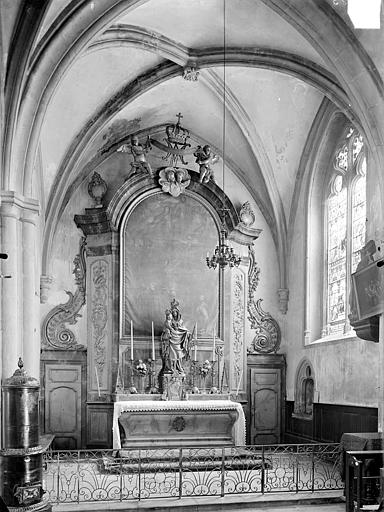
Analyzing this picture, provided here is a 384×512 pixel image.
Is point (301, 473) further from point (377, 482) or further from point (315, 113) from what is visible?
point (315, 113)

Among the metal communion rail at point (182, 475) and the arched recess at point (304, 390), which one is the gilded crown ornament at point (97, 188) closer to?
the metal communion rail at point (182, 475)

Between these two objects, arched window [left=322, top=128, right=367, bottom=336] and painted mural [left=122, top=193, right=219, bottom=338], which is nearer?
arched window [left=322, top=128, right=367, bottom=336]

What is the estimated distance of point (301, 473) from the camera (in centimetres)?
1076

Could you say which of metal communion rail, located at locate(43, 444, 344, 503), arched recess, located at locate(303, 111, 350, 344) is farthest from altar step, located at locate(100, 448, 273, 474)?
arched recess, located at locate(303, 111, 350, 344)

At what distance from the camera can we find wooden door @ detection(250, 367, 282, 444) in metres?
14.1

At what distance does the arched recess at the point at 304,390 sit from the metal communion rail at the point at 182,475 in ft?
3.03

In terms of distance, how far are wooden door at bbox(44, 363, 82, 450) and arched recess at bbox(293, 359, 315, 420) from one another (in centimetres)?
434

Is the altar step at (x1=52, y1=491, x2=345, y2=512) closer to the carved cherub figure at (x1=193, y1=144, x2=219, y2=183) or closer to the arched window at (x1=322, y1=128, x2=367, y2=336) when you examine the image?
the arched window at (x1=322, y1=128, x2=367, y2=336)

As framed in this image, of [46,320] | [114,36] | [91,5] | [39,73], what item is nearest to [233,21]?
[114,36]

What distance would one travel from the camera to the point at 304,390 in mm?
13648

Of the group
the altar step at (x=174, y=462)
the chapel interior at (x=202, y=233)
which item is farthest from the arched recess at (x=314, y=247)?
the altar step at (x=174, y=462)

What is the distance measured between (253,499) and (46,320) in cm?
650

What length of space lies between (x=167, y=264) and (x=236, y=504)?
21.0ft

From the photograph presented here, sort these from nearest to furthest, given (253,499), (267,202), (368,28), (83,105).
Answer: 1. (253,499)
2. (368,28)
3. (83,105)
4. (267,202)
